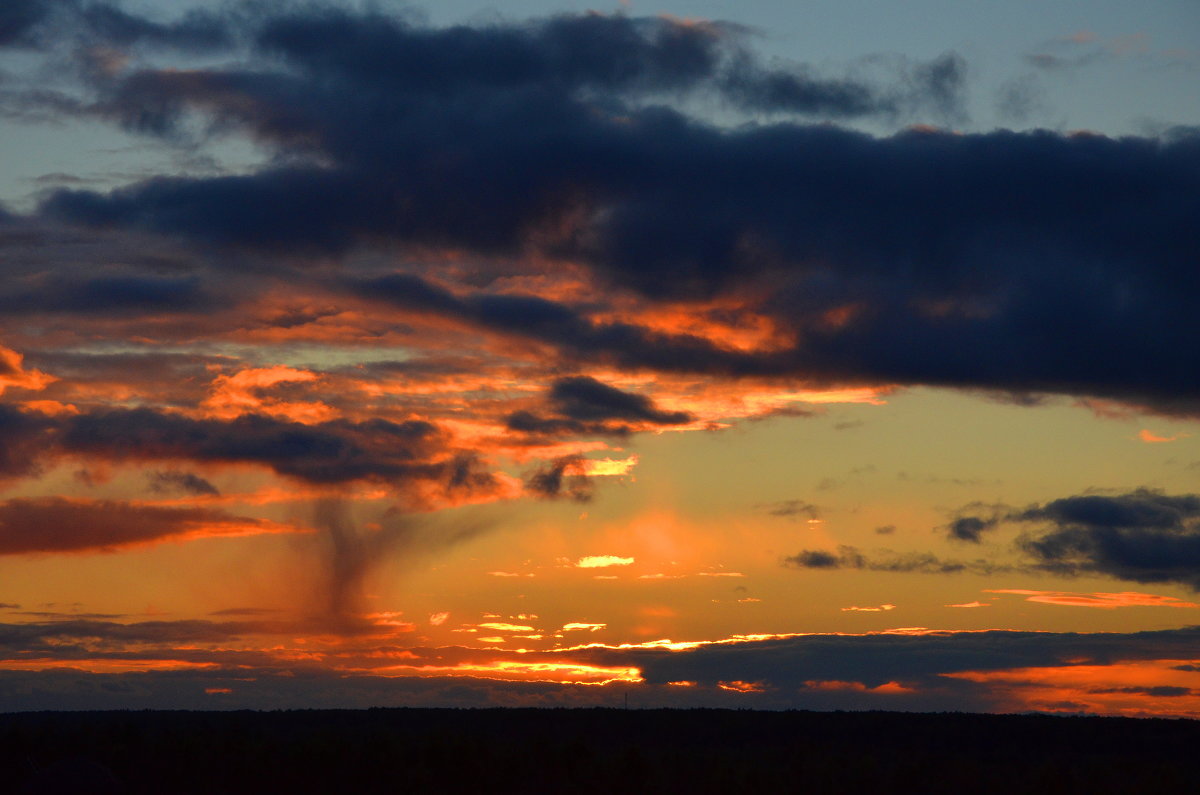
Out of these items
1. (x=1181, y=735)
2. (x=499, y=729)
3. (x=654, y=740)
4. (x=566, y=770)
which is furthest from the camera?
(x=499, y=729)

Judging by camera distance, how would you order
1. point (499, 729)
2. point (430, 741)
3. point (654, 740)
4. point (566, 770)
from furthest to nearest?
point (499, 729) < point (654, 740) < point (430, 741) < point (566, 770)

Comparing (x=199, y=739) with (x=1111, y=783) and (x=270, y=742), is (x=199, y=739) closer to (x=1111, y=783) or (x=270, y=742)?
(x=270, y=742)

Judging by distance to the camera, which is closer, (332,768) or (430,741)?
(332,768)

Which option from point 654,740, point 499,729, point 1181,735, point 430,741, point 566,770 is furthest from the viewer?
point 499,729

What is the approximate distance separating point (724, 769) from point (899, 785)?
1224 cm

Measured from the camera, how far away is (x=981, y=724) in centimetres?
16575

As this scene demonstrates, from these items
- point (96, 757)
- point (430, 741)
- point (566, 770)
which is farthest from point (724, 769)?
point (96, 757)

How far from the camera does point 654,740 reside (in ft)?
535

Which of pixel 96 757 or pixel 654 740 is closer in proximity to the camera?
pixel 96 757

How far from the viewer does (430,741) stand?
91062 millimetres

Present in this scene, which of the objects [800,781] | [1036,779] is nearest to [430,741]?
[800,781]

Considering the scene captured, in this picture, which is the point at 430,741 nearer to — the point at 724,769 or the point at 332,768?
the point at 332,768

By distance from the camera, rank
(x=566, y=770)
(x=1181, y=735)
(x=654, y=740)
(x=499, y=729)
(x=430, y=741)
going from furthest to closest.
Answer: (x=499, y=729)
(x=654, y=740)
(x=1181, y=735)
(x=430, y=741)
(x=566, y=770)

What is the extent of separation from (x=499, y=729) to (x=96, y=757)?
89138mm
